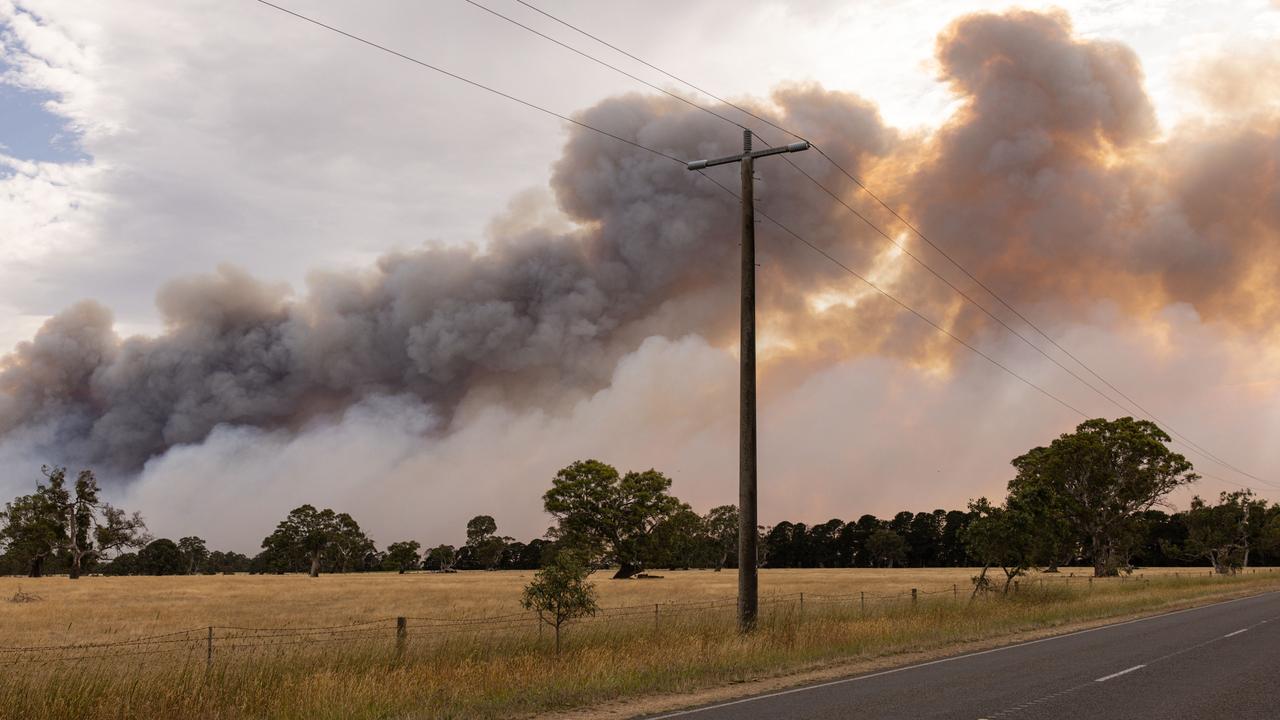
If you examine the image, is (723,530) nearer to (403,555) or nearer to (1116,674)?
(403,555)

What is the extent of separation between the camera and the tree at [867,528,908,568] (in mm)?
145750

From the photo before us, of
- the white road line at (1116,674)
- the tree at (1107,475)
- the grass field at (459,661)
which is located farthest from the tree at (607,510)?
the white road line at (1116,674)

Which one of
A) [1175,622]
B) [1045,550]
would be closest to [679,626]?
[1175,622]

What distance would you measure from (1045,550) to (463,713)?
33838 millimetres

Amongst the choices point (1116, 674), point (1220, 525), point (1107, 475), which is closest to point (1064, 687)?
point (1116, 674)

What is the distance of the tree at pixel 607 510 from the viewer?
8238cm

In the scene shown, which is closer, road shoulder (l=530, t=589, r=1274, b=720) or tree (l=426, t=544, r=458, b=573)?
road shoulder (l=530, t=589, r=1274, b=720)

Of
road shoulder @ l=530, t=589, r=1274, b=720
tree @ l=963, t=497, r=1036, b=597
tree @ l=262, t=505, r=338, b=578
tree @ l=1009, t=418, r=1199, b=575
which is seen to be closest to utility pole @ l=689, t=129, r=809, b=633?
road shoulder @ l=530, t=589, r=1274, b=720

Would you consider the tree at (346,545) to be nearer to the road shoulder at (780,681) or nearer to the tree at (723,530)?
the tree at (723,530)

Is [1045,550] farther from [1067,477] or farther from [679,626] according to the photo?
[1067,477]

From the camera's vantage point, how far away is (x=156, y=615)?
35.1 m

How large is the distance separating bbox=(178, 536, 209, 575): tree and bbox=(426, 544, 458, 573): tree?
4389 cm

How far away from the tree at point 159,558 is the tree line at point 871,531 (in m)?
0.24

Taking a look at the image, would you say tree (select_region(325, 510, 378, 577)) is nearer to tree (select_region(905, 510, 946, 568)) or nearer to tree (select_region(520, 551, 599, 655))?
tree (select_region(905, 510, 946, 568))
